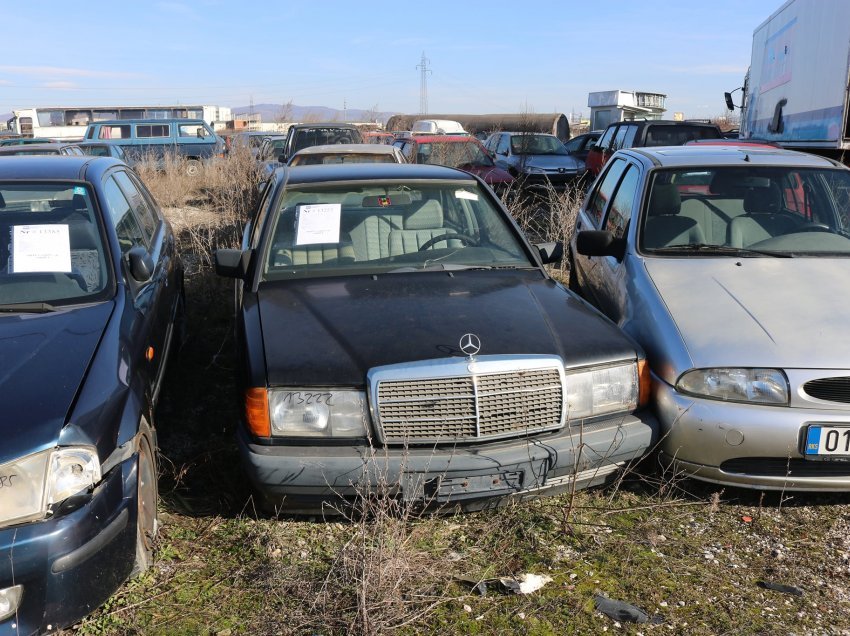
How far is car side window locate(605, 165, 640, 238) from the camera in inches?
199

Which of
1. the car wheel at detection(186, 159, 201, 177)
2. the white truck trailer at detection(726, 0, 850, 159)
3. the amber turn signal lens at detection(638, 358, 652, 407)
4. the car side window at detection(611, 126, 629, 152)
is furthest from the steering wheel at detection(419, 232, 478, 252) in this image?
the car wheel at detection(186, 159, 201, 177)

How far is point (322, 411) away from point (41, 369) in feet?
3.55

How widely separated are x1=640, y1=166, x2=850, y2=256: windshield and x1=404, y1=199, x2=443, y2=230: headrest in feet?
4.28

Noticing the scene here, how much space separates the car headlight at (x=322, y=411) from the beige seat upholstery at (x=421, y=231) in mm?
1459

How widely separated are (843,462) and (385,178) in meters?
2.90

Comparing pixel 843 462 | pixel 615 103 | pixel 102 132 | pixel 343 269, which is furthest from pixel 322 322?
pixel 615 103

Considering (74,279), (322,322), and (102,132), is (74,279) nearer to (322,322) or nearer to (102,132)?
(322,322)

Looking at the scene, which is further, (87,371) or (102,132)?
(102,132)

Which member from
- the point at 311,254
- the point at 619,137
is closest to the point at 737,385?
the point at 311,254

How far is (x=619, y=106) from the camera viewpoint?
32469mm

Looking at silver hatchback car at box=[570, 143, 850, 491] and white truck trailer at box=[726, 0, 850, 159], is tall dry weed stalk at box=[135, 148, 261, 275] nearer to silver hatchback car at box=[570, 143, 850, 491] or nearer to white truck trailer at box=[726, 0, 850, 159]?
silver hatchback car at box=[570, 143, 850, 491]

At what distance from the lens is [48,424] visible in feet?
8.21

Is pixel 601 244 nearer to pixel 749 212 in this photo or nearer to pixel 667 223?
pixel 667 223

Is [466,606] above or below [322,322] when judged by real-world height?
below
